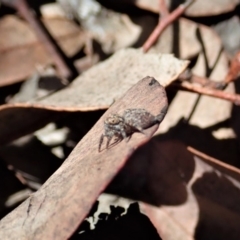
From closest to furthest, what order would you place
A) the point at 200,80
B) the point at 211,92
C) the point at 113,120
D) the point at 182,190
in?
1. the point at 113,120
2. the point at 182,190
3. the point at 211,92
4. the point at 200,80

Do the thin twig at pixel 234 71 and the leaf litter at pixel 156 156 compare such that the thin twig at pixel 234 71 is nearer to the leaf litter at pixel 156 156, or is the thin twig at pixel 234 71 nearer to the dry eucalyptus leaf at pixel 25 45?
the leaf litter at pixel 156 156

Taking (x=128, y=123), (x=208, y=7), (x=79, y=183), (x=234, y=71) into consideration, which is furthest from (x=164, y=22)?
(x=79, y=183)

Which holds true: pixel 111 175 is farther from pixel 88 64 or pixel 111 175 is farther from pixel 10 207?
pixel 88 64

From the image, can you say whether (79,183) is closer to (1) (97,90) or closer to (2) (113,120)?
Answer: (2) (113,120)

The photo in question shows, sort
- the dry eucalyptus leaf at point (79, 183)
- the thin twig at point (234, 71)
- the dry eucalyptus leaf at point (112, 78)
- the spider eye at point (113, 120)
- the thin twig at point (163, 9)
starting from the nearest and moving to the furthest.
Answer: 1. the dry eucalyptus leaf at point (79, 183)
2. the spider eye at point (113, 120)
3. the dry eucalyptus leaf at point (112, 78)
4. the thin twig at point (234, 71)
5. the thin twig at point (163, 9)

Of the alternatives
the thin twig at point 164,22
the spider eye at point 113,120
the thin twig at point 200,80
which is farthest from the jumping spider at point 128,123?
the thin twig at point 164,22

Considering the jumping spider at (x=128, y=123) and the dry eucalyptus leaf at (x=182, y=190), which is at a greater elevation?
the jumping spider at (x=128, y=123)

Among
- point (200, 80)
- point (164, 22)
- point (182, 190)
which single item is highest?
point (164, 22)
